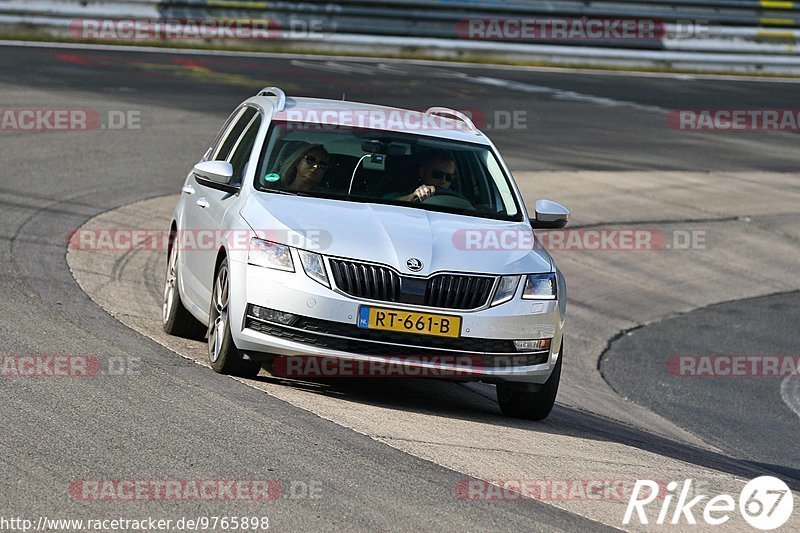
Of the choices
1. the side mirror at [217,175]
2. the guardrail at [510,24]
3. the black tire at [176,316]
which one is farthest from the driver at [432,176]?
the guardrail at [510,24]

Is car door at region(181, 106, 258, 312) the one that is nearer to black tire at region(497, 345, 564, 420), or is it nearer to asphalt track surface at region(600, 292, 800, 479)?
black tire at region(497, 345, 564, 420)

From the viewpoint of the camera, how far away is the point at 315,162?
845 centimetres

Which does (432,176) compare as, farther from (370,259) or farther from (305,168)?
(370,259)

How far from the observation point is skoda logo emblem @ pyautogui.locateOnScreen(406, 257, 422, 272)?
7395 millimetres

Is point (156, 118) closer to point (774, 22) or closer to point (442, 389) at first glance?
point (442, 389)

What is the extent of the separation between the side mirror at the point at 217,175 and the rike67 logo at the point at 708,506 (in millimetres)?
3248

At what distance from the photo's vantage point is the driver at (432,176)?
332 inches

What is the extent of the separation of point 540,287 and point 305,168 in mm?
1688

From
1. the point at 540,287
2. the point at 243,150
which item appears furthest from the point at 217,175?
the point at 540,287

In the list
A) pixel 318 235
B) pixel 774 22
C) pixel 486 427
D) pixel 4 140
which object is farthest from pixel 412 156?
pixel 774 22

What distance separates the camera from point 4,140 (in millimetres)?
16344

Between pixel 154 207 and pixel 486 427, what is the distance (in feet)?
25.5

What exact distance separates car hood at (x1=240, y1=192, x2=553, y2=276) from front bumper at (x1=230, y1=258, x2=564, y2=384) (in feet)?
0.73

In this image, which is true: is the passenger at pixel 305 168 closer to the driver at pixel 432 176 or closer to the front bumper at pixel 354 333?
the driver at pixel 432 176
